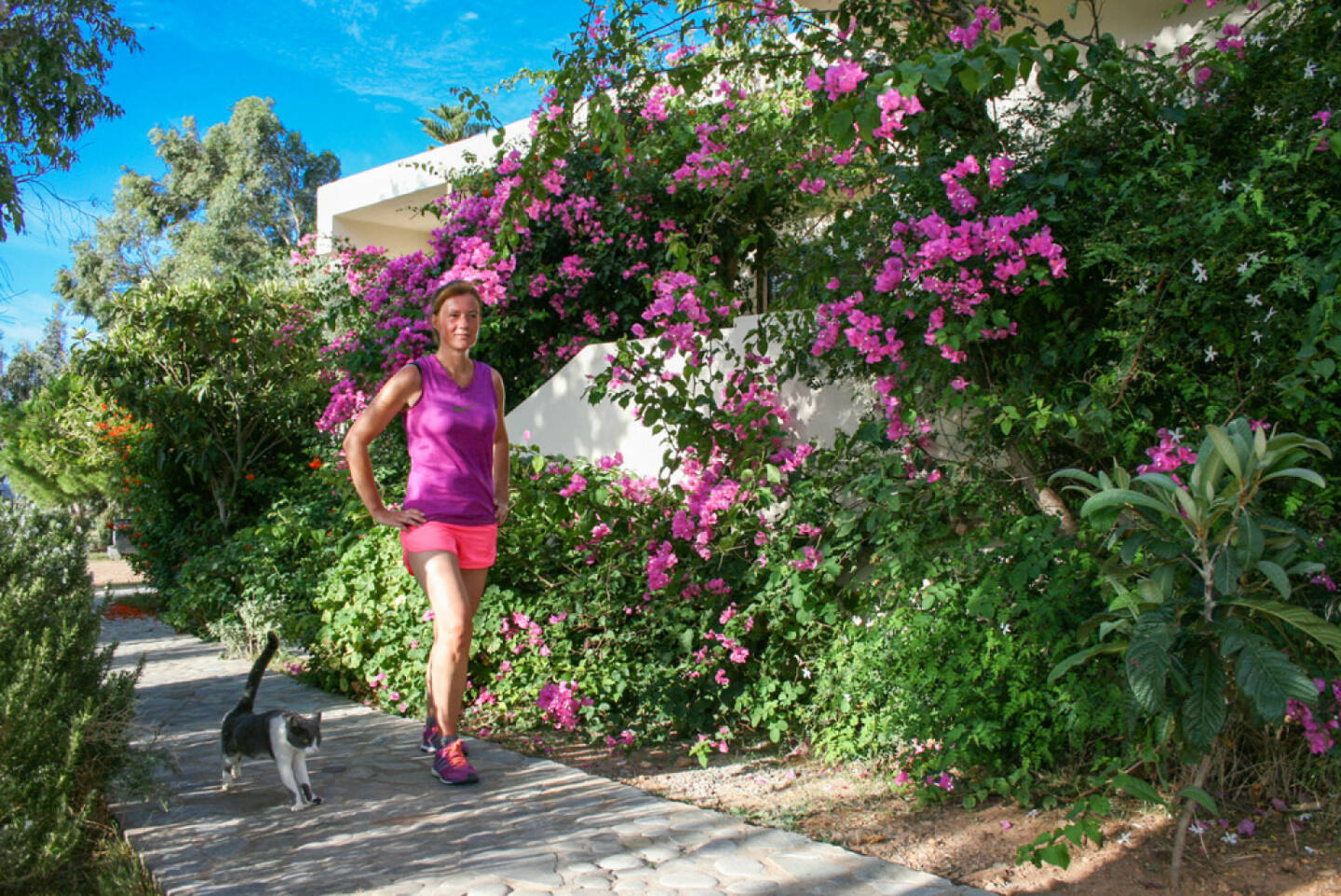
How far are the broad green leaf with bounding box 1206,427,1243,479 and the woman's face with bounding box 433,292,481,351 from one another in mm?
2626

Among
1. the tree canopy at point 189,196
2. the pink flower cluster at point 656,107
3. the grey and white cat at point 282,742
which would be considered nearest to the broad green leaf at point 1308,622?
the grey and white cat at point 282,742

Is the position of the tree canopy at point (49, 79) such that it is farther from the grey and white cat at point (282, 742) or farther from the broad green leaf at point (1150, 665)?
the broad green leaf at point (1150, 665)

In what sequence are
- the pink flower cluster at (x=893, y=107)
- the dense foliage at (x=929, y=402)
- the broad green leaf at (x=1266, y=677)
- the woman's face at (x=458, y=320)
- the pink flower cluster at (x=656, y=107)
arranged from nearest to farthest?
the broad green leaf at (x=1266, y=677) < the dense foliage at (x=929, y=402) < the pink flower cluster at (x=893, y=107) < the woman's face at (x=458, y=320) < the pink flower cluster at (x=656, y=107)

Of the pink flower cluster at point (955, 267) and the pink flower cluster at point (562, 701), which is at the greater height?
the pink flower cluster at point (955, 267)

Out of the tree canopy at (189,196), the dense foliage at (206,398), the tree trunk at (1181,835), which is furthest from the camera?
the tree canopy at (189,196)

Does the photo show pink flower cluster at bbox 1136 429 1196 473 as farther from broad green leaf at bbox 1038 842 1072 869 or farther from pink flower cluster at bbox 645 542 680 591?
pink flower cluster at bbox 645 542 680 591

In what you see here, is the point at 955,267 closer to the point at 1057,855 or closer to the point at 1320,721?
the point at 1320,721

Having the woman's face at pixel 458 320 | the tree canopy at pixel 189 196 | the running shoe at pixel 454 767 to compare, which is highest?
the tree canopy at pixel 189 196

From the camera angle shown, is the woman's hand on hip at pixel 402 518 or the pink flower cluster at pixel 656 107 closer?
the woman's hand on hip at pixel 402 518

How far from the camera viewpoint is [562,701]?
181 inches

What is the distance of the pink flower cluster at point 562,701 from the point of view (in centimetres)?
460

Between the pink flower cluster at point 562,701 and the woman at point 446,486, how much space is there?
606 mm

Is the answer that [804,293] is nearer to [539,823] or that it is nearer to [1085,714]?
[1085,714]

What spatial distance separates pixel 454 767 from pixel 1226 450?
2939 mm
